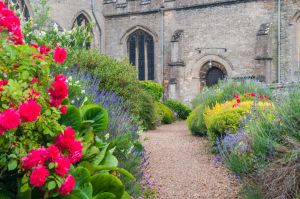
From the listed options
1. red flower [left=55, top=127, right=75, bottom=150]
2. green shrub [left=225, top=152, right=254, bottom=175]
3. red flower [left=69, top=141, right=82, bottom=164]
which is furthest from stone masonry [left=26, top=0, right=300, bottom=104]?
red flower [left=55, top=127, right=75, bottom=150]

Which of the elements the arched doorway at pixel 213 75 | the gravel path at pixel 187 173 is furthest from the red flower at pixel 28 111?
the arched doorway at pixel 213 75

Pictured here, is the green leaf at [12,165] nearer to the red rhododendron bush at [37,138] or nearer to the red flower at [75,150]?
the red rhododendron bush at [37,138]

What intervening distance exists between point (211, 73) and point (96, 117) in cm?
1897

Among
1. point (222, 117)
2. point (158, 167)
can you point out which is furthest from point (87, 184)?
point (222, 117)

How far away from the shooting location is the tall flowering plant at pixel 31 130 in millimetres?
2143

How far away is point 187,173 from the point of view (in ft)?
20.9

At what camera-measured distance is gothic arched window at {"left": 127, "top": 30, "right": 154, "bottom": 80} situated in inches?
933

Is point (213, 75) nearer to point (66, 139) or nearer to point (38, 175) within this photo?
point (66, 139)

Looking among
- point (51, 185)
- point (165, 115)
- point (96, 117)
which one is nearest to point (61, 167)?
point (51, 185)

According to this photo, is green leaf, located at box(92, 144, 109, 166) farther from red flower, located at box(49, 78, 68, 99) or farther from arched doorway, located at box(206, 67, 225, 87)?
arched doorway, located at box(206, 67, 225, 87)

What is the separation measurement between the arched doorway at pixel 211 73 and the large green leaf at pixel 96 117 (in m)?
18.4

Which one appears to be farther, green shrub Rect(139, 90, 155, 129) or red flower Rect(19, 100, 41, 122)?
green shrub Rect(139, 90, 155, 129)

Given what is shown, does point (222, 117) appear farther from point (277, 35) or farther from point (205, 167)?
point (277, 35)

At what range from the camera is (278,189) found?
12.6ft
